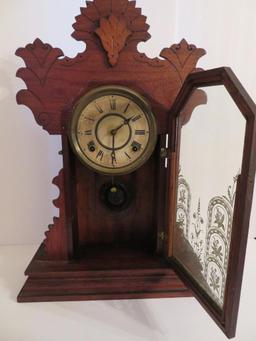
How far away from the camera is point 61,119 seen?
839mm

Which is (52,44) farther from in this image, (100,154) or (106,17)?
(100,154)

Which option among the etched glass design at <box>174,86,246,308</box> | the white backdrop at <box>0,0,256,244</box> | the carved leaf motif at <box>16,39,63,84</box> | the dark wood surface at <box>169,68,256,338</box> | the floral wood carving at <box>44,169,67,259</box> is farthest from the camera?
the white backdrop at <box>0,0,256,244</box>

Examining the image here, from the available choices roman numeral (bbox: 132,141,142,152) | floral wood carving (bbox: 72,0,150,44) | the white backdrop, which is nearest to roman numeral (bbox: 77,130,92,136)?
roman numeral (bbox: 132,141,142,152)

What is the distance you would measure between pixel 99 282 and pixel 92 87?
0.59m

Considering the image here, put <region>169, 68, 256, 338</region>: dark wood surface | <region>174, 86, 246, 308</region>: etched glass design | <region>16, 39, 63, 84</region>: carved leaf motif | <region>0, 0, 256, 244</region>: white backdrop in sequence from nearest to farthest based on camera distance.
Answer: <region>169, 68, 256, 338</region>: dark wood surface
<region>174, 86, 246, 308</region>: etched glass design
<region>16, 39, 63, 84</region>: carved leaf motif
<region>0, 0, 256, 244</region>: white backdrop

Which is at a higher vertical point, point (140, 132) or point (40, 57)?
point (40, 57)

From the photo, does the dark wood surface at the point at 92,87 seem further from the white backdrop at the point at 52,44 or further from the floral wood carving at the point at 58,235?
the white backdrop at the point at 52,44

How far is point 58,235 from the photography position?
0.91 meters

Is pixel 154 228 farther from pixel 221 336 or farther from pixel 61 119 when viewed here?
pixel 61 119

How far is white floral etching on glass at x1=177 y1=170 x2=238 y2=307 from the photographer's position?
65cm

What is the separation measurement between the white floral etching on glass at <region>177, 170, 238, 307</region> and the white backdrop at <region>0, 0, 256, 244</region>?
0.62 metres

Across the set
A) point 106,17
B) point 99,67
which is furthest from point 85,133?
point 106,17

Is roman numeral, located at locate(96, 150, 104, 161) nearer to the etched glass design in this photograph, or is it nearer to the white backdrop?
the etched glass design

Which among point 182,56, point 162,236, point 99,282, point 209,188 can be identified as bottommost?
point 99,282
